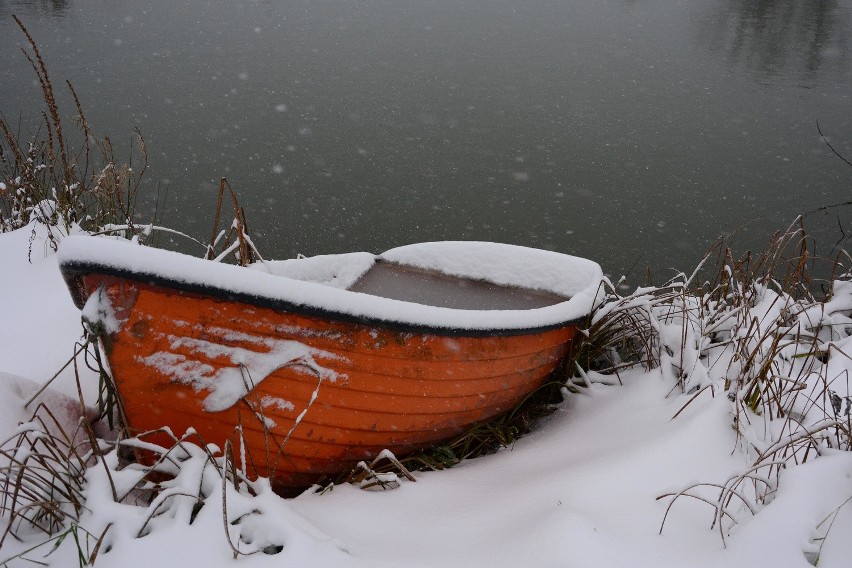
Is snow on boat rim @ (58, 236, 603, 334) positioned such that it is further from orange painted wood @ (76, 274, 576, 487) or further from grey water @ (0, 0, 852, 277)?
grey water @ (0, 0, 852, 277)

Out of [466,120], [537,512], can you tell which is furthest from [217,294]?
[466,120]

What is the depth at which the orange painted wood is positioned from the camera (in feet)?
5.70

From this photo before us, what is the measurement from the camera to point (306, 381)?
1.87m

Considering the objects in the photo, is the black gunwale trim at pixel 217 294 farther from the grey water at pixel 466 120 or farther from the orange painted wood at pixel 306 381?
the grey water at pixel 466 120

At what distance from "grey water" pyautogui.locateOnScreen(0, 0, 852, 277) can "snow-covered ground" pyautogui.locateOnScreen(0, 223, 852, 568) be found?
9.96ft

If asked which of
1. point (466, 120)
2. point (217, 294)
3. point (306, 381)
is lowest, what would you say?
point (466, 120)

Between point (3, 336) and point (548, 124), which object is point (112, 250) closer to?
point (3, 336)

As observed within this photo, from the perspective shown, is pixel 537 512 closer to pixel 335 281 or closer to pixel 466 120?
pixel 335 281

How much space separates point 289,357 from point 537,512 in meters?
0.80

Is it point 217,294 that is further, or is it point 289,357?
point 289,357

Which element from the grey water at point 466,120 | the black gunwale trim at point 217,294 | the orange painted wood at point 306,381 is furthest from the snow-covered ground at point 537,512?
the grey water at point 466,120

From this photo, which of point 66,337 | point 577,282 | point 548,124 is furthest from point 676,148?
point 66,337

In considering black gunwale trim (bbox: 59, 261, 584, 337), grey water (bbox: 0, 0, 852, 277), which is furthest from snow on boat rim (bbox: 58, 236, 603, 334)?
grey water (bbox: 0, 0, 852, 277)

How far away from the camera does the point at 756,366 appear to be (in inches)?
90.4
